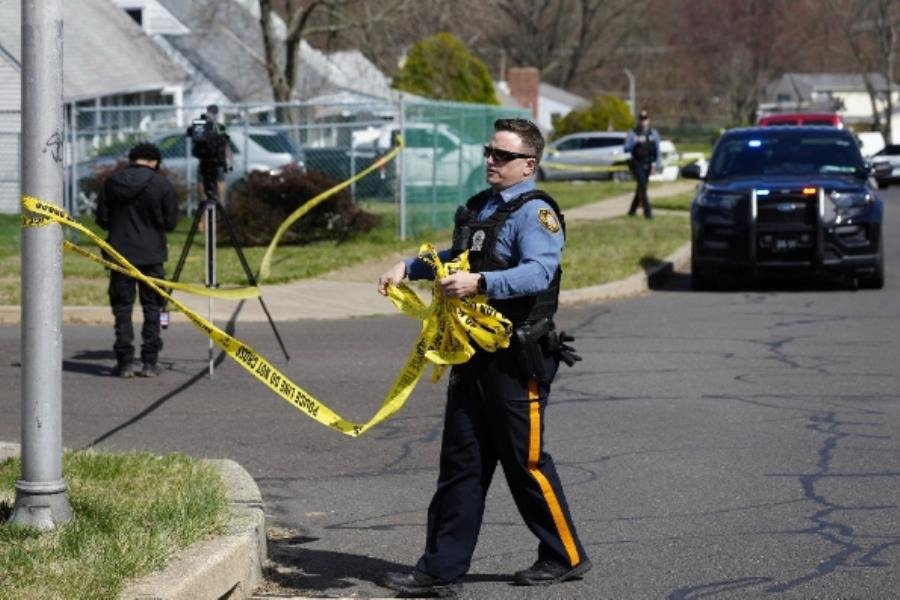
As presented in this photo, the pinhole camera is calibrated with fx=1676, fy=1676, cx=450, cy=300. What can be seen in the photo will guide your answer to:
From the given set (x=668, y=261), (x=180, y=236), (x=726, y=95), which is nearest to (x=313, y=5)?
(x=180, y=236)

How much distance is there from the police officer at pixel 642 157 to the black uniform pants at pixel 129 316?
678 inches

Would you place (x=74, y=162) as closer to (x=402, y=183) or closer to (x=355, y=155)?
(x=355, y=155)

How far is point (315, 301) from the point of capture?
16.8m

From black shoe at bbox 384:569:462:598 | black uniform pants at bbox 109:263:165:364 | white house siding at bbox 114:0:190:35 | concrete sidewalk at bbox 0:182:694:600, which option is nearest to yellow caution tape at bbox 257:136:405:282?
concrete sidewalk at bbox 0:182:694:600

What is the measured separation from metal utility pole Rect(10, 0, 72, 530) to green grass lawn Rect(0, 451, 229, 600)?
233 mm

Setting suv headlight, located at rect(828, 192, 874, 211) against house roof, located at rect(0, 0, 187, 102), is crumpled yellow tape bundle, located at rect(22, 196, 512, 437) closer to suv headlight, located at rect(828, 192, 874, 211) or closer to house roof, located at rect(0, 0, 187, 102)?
suv headlight, located at rect(828, 192, 874, 211)

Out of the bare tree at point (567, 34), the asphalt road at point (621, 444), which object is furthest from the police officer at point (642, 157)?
the bare tree at point (567, 34)

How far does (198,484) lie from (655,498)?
7.21 feet

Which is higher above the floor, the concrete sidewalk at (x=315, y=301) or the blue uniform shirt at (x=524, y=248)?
the blue uniform shirt at (x=524, y=248)

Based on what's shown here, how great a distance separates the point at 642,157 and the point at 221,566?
23.4m

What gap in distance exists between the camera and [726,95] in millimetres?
93375

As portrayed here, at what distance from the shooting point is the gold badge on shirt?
20.1 feet

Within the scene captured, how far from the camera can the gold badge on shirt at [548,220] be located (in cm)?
612

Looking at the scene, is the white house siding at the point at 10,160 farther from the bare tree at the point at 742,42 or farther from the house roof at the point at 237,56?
the bare tree at the point at 742,42
